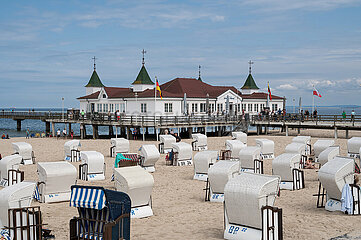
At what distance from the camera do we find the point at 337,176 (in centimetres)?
1155

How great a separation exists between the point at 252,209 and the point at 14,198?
509 centimetres

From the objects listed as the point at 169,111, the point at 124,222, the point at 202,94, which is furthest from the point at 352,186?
the point at 202,94

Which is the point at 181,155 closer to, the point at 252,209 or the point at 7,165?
the point at 7,165

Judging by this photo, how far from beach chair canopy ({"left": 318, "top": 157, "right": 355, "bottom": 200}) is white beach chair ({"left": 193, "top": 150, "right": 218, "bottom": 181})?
622 centimetres

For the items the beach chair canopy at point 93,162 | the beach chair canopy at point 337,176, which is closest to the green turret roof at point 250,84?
the beach chair canopy at point 93,162

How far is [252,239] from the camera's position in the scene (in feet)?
29.9

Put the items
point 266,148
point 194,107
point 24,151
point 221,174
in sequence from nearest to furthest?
point 221,174, point 24,151, point 266,148, point 194,107

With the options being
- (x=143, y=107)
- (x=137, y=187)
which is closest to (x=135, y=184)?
(x=137, y=187)

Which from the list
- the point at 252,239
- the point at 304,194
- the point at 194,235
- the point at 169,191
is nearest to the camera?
the point at 252,239

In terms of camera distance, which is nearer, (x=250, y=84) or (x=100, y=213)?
(x=100, y=213)

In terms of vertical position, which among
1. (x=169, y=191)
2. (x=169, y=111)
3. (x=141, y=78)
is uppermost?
(x=141, y=78)

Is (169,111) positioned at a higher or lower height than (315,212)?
higher

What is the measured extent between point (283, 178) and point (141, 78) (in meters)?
29.4

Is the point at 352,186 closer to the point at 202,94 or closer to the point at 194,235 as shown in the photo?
the point at 194,235
